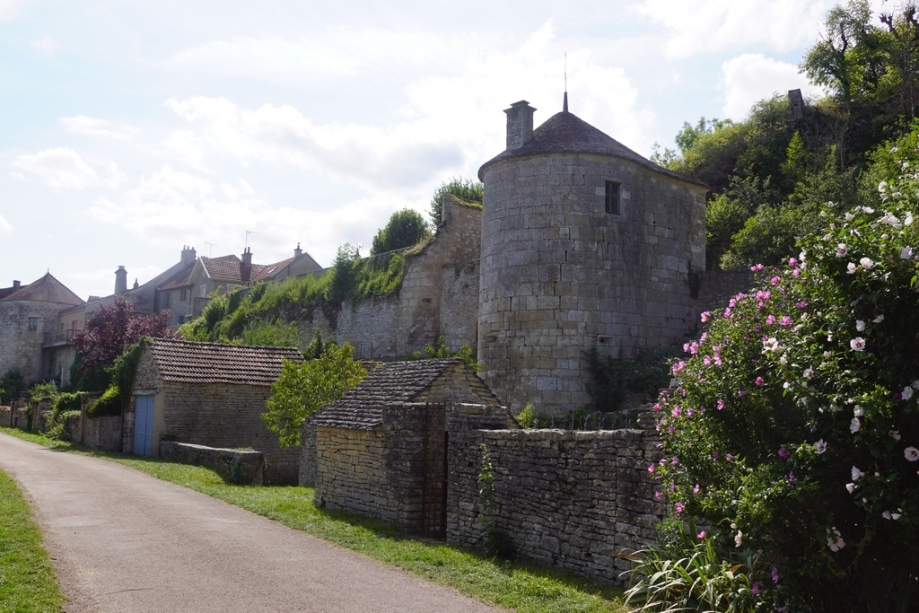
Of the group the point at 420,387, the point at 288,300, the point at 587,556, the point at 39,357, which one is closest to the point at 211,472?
the point at 420,387

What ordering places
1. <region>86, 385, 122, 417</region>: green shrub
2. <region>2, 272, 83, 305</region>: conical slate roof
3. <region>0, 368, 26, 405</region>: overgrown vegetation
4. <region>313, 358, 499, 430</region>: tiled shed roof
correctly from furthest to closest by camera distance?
<region>2, 272, 83, 305</region>: conical slate roof < <region>0, 368, 26, 405</region>: overgrown vegetation < <region>86, 385, 122, 417</region>: green shrub < <region>313, 358, 499, 430</region>: tiled shed roof

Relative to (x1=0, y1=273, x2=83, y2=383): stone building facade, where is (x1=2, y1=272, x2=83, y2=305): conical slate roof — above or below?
above

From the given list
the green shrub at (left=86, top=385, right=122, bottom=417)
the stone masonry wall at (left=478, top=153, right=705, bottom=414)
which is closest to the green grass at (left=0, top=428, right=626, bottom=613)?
the stone masonry wall at (left=478, top=153, right=705, bottom=414)

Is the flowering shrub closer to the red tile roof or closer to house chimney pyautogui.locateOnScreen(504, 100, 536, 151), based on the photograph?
house chimney pyautogui.locateOnScreen(504, 100, 536, 151)

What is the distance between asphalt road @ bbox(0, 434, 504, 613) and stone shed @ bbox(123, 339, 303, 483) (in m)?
8.18

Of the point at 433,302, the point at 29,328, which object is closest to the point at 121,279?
the point at 29,328

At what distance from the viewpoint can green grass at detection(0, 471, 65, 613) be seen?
23.3 feet

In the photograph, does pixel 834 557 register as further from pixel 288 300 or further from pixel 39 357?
pixel 39 357

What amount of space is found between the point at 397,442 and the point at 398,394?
1.25 m

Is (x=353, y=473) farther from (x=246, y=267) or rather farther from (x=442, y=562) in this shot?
(x=246, y=267)

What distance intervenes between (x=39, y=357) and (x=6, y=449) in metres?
39.6

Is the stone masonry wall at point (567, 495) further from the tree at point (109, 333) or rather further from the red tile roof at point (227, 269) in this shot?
the red tile roof at point (227, 269)

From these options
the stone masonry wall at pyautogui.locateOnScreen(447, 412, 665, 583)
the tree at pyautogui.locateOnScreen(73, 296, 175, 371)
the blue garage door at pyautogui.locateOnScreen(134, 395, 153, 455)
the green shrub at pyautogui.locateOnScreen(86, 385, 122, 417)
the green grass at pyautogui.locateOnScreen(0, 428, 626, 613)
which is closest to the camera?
the green grass at pyautogui.locateOnScreen(0, 428, 626, 613)

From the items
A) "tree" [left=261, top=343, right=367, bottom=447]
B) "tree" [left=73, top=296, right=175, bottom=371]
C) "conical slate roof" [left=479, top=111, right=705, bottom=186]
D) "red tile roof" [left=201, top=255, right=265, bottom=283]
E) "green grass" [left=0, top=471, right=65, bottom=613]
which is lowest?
"green grass" [left=0, top=471, right=65, bottom=613]
